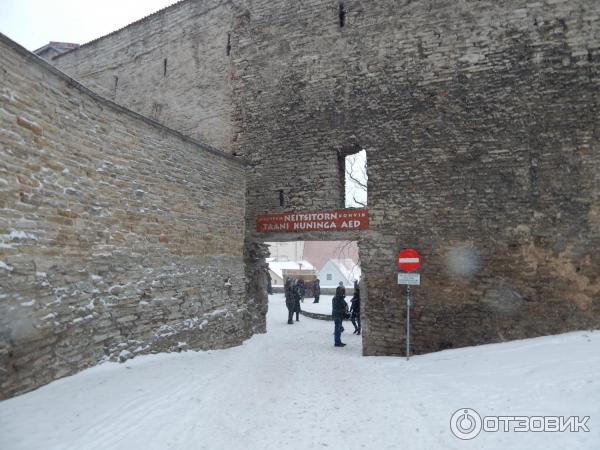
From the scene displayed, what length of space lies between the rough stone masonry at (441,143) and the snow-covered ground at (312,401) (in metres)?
1.07

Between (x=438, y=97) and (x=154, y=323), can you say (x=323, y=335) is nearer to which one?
(x=154, y=323)

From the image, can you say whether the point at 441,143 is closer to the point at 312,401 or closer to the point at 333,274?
the point at 312,401

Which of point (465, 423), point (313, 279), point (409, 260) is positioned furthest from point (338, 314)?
point (313, 279)

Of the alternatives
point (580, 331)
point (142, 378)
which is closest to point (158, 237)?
point (142, 378)

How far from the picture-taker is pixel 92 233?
5.71 meters

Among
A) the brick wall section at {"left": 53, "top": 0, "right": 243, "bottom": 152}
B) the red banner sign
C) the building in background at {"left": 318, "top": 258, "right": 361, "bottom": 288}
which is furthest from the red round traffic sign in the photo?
the building in background at {"left": 318, "top": 258, "right": 361, "bottom": 288}

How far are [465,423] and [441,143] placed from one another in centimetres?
566

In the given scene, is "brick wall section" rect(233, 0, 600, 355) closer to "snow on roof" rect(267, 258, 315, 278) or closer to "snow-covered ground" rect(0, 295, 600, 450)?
"snow-covered ground" rect(0, 295, 600, 450)

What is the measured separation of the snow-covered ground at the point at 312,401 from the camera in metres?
3.86

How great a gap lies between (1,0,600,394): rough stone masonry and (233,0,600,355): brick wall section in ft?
0.08

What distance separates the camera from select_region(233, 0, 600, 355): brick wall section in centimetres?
737

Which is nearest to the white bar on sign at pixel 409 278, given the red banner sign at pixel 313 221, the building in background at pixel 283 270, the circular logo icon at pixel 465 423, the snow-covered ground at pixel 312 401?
the snow-covered ground at pixel 312 401

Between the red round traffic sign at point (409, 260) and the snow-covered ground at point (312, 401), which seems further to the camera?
the red round traffic sign at point (409, 260)

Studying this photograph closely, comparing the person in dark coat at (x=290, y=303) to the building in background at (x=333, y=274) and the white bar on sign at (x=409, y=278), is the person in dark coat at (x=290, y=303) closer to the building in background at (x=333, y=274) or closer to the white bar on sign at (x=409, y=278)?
the white bar on sign at (x=409, y=278)
